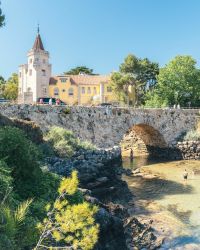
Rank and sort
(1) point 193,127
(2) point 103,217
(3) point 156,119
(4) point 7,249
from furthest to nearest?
(1) point 193,127, (3) point 156,119, (2) point 103,217, (4) point 7,249

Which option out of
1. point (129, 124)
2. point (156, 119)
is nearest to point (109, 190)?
point (129, 124)

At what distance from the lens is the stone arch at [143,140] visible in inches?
1999

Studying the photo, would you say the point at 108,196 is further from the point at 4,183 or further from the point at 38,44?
the point at 38,44

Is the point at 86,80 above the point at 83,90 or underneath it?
above

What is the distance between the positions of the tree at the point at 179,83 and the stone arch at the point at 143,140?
10383 mm

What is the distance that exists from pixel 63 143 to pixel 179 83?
3982cm

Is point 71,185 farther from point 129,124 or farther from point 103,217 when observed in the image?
point 129,124

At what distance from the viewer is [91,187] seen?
27.0 m

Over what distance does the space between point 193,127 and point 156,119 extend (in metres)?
8.21

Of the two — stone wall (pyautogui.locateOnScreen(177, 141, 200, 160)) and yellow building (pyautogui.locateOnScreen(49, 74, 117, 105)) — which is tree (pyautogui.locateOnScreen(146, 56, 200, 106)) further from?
yellow building (pyautogui.locateOnScreen(49, 74, 117, 105))

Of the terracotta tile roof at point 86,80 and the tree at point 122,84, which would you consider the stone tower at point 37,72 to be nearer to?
the terracotta tile roof at point 86,80

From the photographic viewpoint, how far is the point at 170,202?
27609mm

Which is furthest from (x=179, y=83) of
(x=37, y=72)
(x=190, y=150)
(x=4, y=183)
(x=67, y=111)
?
(x=4, y=183)

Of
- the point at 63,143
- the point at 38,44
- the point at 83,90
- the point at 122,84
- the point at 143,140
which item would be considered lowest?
the point at 143,140
